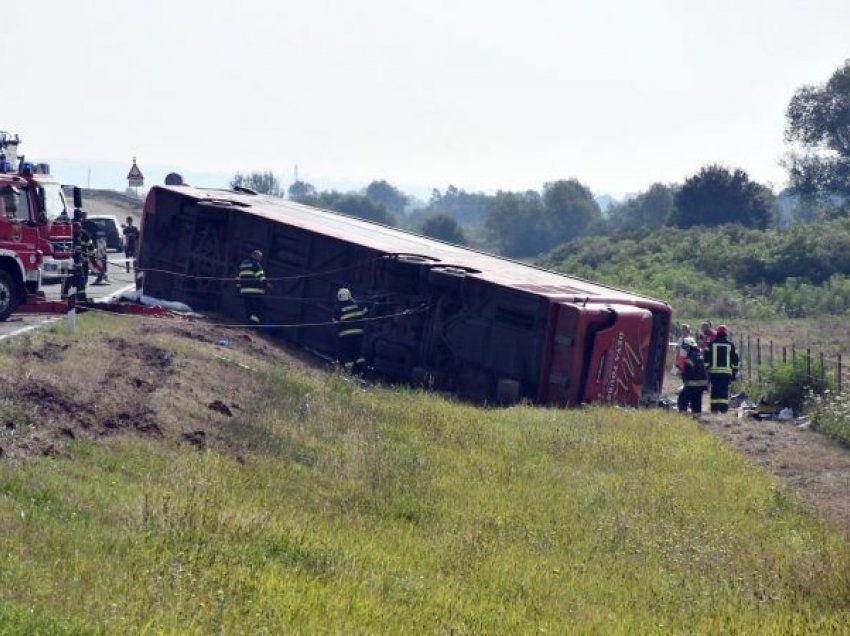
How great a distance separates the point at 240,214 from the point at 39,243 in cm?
453

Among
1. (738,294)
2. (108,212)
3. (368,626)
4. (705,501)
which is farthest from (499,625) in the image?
(108,212)

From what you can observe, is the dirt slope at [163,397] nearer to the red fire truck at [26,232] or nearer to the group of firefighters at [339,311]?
the group of firefighters at [339,311]

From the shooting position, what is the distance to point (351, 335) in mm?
22266

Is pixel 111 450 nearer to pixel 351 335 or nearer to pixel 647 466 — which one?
pixel 647 466

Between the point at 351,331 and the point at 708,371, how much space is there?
19.1 ft

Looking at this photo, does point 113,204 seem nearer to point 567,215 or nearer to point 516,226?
point 516,226

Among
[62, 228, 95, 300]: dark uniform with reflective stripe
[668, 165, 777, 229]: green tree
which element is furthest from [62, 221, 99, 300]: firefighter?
[668, 165, 777, 229]: green tree

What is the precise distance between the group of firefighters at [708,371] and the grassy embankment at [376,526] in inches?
187

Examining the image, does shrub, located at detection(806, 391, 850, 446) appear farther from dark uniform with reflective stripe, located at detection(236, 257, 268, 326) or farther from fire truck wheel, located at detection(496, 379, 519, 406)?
dark uniform with reflective stripe, located at detection(236, 257, 268, 326)

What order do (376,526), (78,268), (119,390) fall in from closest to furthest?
(376,526) < (119,390) < (78,268)

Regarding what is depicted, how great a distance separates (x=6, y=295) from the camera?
20.4m

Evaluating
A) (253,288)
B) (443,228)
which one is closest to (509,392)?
(253,288)

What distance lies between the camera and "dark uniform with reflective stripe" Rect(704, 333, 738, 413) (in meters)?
22.9

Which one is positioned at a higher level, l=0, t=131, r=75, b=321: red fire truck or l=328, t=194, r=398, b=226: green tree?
A: l=0, t=131, r=75, b=321: red fire truck
